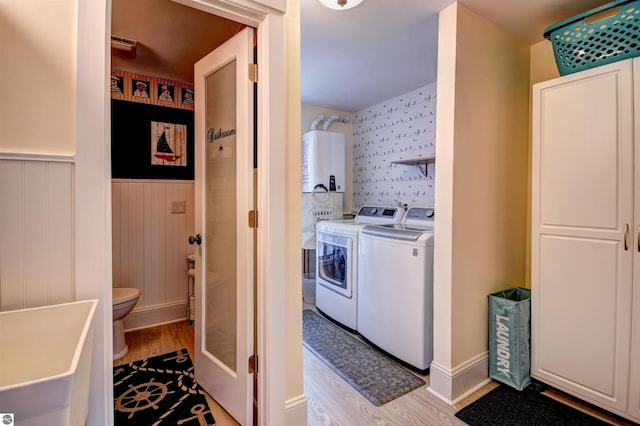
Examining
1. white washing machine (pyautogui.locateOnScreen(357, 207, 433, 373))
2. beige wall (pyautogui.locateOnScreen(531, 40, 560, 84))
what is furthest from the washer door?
beige wall (pyautogui.locateOnScreen(531, 40, 560, 84))

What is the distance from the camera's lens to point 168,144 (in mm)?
2938

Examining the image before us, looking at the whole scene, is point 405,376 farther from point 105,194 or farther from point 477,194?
point 105,194

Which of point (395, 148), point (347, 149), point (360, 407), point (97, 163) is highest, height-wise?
point (347, 149)

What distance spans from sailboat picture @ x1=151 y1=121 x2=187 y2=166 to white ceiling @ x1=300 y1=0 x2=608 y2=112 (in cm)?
133

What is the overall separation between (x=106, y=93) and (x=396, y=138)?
296 centimetres

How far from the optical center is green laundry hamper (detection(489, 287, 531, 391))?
1.92 m

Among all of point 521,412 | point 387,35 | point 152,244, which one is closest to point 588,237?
point 521,412

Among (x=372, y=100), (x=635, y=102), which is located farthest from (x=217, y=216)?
(x=372, y=100)

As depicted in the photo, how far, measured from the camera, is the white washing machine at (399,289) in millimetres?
2076

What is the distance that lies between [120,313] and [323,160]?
2.45m

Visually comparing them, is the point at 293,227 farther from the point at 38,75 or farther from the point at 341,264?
the point at 341,264

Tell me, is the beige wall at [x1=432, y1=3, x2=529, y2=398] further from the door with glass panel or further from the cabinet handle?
the door with glass panel

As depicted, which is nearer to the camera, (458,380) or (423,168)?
(458,380)

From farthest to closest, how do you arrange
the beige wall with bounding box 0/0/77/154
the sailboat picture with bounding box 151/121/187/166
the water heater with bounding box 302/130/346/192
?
the water heater with bounding box 302/130/346/192, the sailboat picture with bounding box 151/121/187/166, the beige wall with bounding box 0/0/77/154
